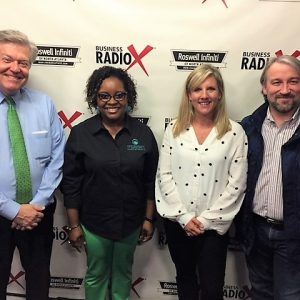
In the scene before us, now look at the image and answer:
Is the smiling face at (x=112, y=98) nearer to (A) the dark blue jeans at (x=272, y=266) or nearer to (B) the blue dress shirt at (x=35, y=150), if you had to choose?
(B) the blue dress shirt at (x=35, y=150)

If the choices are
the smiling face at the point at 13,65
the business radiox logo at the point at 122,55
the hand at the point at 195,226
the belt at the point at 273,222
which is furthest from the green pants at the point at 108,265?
the business radiox logo at the point at 122,55

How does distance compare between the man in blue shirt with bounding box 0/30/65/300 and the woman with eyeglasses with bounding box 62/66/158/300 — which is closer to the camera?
the man in blue shirt with bounding box 0/30/65/300

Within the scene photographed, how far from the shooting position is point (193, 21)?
205 centimetres

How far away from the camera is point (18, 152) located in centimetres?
177

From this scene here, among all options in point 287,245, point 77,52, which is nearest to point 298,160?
point 287,245

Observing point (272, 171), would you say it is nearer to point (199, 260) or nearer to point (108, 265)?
point (199, 260)

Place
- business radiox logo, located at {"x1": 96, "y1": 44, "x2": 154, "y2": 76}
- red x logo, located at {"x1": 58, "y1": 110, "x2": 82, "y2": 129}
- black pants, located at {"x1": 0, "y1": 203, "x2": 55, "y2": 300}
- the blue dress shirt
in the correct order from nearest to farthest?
the blue dress shirt < black pants, located at {"x1": 0, "y1": 203, "x2": 55, "y2": 300} < business radiox logo, located at {"x1": 96, "y1": 44, "x2": 154, "y2": 76} < red x logo, located at {"x1": 58, "y1": 110, "x2": 82, "y2": 129}

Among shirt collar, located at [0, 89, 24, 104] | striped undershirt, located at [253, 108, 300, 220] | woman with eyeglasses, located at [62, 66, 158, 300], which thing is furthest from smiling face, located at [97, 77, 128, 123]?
striped undershirt, located at [253, 108, 300, 220]

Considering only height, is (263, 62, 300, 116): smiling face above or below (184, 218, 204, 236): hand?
above

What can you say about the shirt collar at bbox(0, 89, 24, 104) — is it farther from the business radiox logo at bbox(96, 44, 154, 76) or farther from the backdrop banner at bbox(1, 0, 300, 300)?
the business radiox logo at bbox(96, 44, 154, 76)

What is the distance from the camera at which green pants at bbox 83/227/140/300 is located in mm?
1943

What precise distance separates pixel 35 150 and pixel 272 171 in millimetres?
1072

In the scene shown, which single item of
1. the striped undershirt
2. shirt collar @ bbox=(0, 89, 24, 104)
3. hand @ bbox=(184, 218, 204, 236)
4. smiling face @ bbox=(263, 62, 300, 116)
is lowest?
hand @ bbox=(184, 218, 204, 236)

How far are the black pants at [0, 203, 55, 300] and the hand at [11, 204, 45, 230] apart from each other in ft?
0.22
